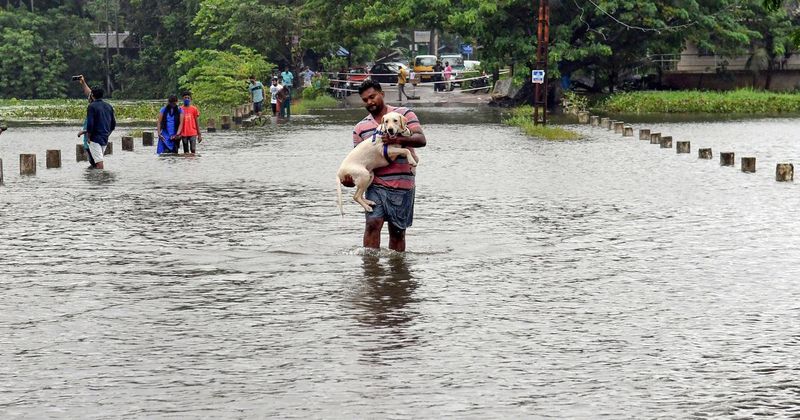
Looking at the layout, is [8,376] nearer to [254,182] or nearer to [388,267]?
[388,267]

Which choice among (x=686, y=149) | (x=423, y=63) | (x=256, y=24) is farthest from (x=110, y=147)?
(x=423, y=63)

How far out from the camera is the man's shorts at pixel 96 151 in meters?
25.1

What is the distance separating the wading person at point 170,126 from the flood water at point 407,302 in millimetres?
6832

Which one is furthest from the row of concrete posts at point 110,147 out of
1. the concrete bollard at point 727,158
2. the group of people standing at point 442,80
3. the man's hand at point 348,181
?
the group of people standing at point 442,80

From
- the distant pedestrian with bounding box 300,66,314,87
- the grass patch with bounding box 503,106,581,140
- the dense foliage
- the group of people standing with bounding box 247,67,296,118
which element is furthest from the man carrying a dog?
the distant pedestrian with bounding box 300,66,314,87

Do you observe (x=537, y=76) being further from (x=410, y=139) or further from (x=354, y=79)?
(x=410, y=139)

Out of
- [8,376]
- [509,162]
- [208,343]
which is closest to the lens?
[8,376]

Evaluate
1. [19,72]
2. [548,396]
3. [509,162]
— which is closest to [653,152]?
[509,162]

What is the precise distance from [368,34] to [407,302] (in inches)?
2256

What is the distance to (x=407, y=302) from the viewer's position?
437 inches

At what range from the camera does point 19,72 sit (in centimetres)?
8025

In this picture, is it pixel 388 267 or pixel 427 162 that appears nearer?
pixel 388 267

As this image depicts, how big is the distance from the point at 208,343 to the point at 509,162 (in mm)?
17677

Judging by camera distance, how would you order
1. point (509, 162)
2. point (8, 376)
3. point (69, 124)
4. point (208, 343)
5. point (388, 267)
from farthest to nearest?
1. point (69, 124)
2. point (509, 162)
3. point (388, 267)
4. point (208, 343)
5. point (8, 376)
